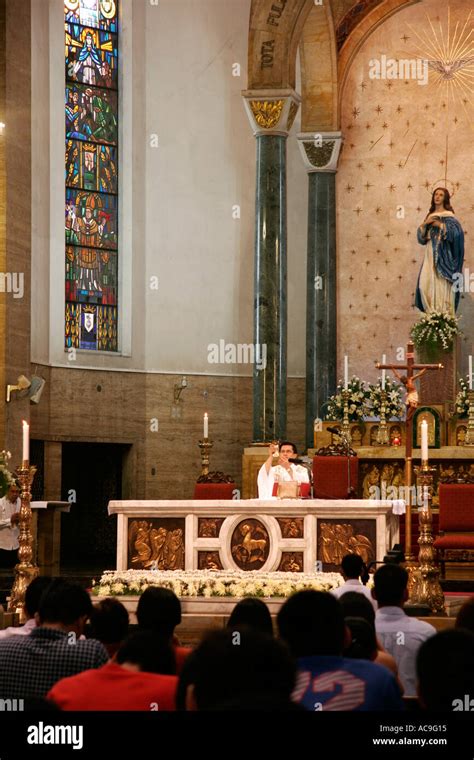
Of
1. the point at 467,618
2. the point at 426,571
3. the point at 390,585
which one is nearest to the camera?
the point at 467,618

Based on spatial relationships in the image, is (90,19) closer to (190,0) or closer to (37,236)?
(190,0)

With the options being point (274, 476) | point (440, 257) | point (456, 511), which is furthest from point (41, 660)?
point (440, 257)

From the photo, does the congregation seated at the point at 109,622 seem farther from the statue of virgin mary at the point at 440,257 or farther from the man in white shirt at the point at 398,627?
the statue of virgin mary at the point at 440,257

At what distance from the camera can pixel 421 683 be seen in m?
3.44

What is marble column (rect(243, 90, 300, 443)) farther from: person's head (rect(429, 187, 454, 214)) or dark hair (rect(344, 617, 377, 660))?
dark hair (rect(344, 617, 377, 660))

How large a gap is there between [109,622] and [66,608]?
192 millimetres

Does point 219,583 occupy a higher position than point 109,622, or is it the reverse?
point 109,622

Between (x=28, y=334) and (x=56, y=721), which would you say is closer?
(x=56, y=721)

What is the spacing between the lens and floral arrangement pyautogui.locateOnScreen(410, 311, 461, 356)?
17828 millimetres

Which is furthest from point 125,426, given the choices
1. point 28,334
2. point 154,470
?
point 28,334

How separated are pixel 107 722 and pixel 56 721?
14 cm

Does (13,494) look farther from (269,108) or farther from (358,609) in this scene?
(358,609)

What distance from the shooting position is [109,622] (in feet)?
17.0

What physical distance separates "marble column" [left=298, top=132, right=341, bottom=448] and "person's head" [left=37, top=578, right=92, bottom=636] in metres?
14.5
